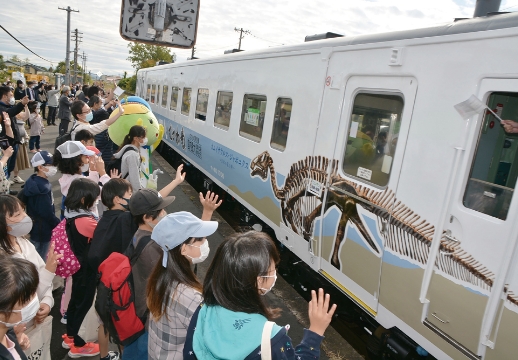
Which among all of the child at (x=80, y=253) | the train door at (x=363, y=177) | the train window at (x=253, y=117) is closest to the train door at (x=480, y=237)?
the train door at (x=363, y=177)

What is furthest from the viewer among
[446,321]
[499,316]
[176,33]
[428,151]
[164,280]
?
[176,33]

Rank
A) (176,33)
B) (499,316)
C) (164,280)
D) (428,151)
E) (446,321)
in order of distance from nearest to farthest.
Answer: (164,280) → (499,316) → (446,321) → (428,151) → (176,33)

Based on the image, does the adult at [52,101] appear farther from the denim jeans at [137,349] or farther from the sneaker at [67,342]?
the denim jeans at [137,349]

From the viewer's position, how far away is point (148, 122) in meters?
6.62

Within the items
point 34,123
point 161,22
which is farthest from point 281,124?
point 34,123

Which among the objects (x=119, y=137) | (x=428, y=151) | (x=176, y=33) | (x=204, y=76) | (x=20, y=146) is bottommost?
(x=20, y=146)

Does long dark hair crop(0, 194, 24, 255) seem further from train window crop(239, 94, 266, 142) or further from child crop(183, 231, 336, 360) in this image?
train window crop(239, 94, 266, 142)

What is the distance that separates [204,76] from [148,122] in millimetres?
2314

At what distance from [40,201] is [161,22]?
6.38m

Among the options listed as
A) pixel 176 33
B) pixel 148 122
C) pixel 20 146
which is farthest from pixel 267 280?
pixel 176 33

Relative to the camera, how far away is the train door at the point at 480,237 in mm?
2439

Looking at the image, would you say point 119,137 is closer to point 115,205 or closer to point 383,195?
point 115,205

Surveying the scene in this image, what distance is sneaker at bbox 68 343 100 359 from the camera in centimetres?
319

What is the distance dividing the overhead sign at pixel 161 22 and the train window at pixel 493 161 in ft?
25.1
